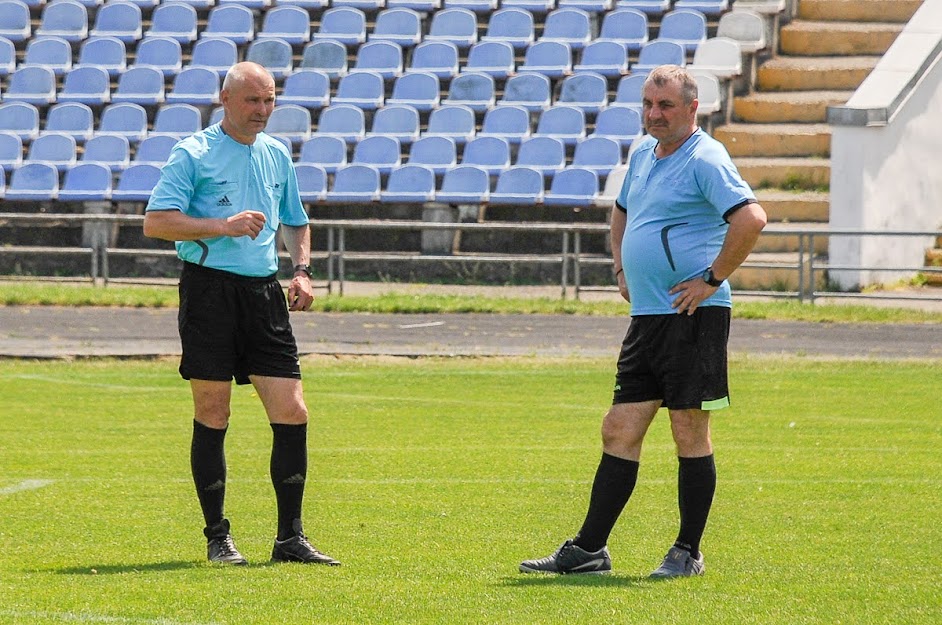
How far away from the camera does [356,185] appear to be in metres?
22.9

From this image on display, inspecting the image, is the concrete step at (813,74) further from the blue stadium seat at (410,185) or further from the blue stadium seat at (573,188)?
the blue stadium seat at (410,185)

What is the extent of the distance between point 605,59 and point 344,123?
4.15 metres

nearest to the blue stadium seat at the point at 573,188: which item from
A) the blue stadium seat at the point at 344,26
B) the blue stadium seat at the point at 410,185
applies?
the blue stadium seat at the point at 410,185

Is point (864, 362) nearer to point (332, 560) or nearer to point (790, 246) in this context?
point (790, 246)

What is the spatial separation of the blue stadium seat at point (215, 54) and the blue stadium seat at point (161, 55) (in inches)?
10.2

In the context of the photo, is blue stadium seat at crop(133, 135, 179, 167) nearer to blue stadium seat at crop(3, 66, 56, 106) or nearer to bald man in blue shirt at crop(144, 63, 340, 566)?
blue stadium seat at crop(3, 66, 56, 106)

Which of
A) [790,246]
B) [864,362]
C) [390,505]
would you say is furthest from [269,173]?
[790,246]

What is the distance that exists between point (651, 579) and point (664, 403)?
697 millimetres

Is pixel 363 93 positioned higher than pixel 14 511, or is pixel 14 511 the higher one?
pixel 363 93

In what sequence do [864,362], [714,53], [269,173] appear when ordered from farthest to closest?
1. [714,53]
2. [864,362]
3. [269,173]

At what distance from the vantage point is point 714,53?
78.0 ft

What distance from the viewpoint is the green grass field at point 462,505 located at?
554cm

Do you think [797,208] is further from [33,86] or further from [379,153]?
[33,86]

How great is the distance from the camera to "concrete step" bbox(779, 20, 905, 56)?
2533 cm
